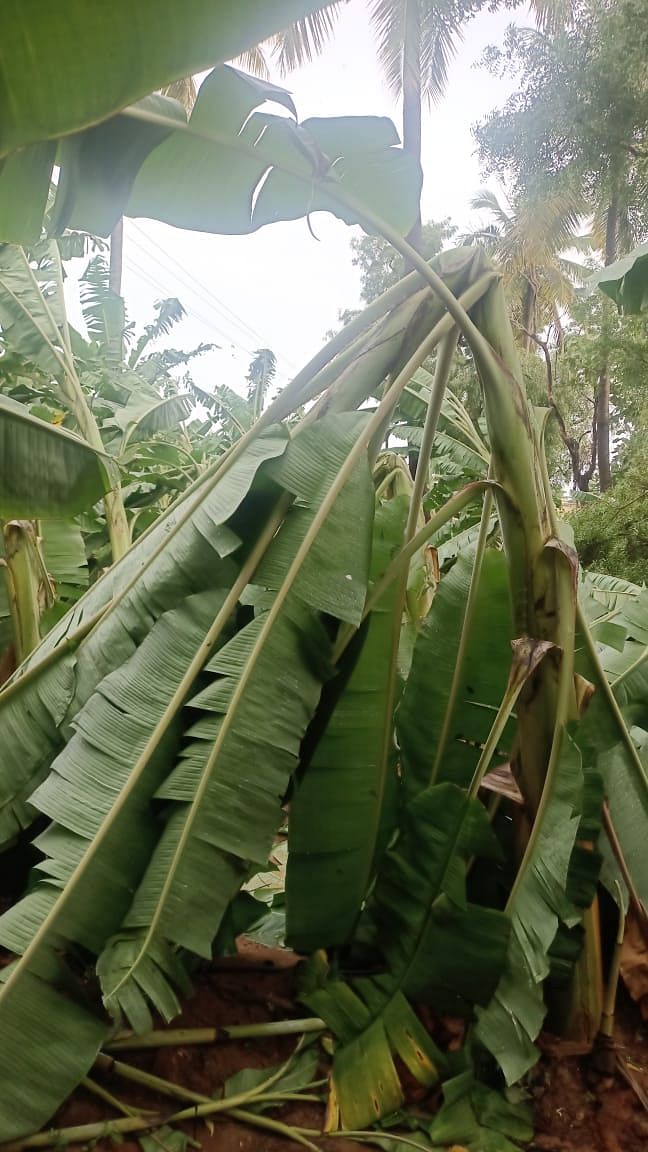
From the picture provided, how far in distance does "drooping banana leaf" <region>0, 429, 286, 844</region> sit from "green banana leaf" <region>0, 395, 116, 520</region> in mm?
223

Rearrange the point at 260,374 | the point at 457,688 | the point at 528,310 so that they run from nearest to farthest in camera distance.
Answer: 1. the point at 457,688
2. the point at 260,374
3. the point at 528,310

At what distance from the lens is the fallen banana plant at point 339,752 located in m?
1.00

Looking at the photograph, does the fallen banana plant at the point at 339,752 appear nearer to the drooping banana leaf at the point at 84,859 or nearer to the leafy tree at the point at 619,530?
the drooping banana leaf at the point at 84,859

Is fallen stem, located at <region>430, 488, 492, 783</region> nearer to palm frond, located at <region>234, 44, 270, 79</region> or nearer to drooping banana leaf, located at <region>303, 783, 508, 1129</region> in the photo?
drooping banana leaf, located at <region>303, 783, 508, 1129</region>

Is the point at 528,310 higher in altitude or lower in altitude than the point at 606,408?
higher

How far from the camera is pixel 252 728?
3.61 ft

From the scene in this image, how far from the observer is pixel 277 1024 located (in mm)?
1200

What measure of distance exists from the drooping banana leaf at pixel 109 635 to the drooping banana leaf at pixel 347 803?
1.10 ft

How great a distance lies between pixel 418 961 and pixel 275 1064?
301 mm

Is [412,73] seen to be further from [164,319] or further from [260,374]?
[164,319]

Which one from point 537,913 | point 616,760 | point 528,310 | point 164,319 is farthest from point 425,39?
point 537,913

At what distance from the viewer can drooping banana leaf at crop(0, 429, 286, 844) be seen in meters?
1.22

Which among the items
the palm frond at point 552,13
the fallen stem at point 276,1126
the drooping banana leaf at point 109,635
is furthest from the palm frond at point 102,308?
the palm frond at point 552,13

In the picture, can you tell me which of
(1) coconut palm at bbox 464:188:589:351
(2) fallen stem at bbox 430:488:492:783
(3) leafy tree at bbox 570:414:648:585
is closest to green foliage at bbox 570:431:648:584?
(3) leafy tree at bbox 570:414:648:585
